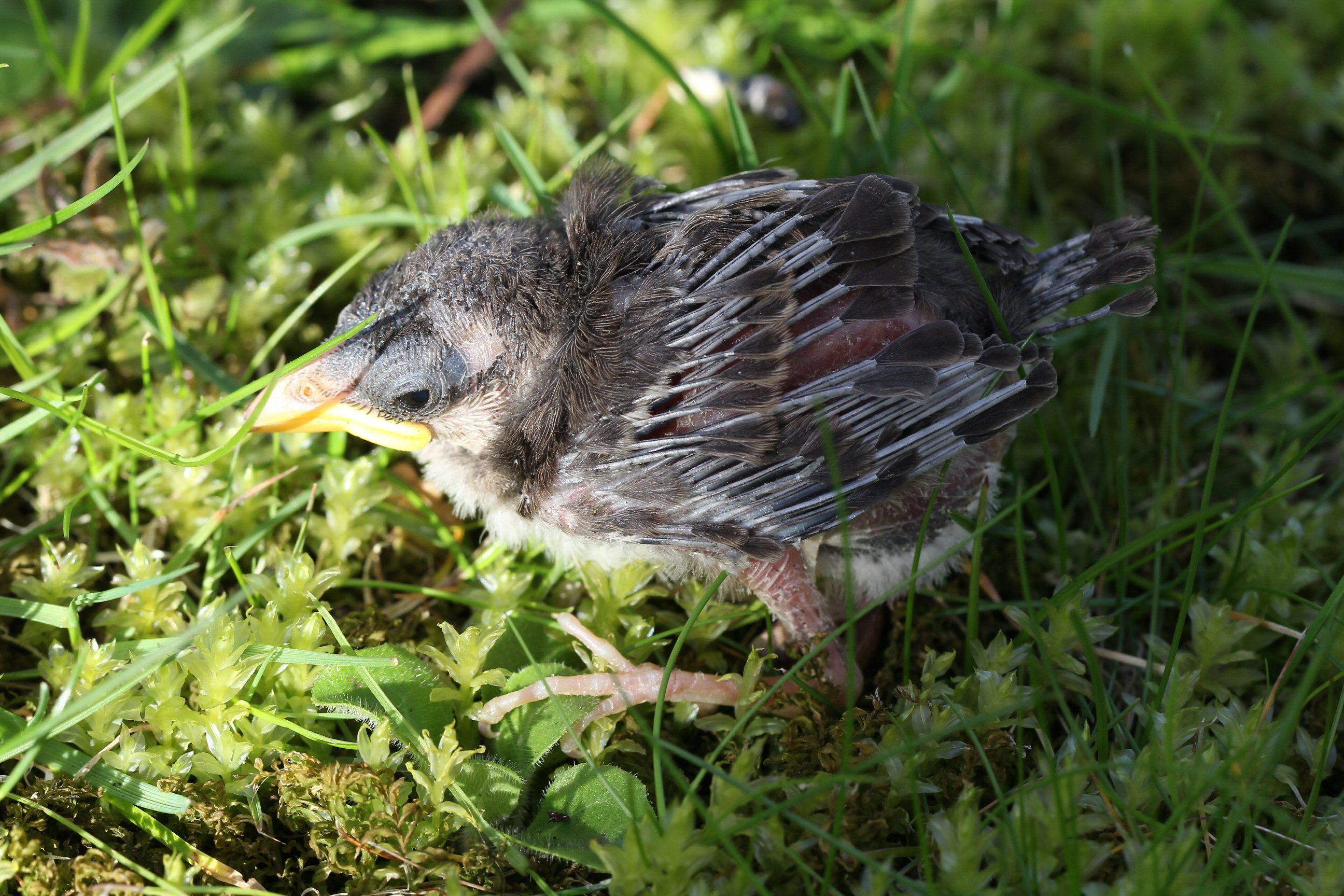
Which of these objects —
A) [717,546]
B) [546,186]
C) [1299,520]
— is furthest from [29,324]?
[1299,520]

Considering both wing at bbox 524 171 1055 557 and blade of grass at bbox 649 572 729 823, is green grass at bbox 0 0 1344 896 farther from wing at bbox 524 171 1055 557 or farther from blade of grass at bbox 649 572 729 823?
wing at bbox 524 171 1055 557

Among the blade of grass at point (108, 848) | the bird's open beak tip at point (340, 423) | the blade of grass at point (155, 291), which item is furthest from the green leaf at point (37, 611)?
the blade of grass at point (155, 291)

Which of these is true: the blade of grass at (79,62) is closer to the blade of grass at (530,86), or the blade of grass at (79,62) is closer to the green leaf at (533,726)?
the blade of grass at (530,86)

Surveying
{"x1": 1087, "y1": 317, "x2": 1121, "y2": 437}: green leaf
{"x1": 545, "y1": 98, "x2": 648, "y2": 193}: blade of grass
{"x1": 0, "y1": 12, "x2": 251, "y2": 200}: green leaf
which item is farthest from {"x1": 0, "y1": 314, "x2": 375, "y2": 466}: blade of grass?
{"x1": 1087, "y1": 317, "x2": 1121, "y2": 437}: green leaf

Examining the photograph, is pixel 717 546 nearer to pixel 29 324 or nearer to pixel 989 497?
pixel 989 497

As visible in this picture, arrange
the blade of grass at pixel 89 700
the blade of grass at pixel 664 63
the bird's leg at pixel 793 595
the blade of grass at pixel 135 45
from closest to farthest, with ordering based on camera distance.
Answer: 1. the blade of grass at pixel 89 700
2. the bird's leg at pixel 793 595
3. the blade of grass at pixel 664 63
4. the blade of grass at pixel 135 45

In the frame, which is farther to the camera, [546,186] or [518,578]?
[546,186]

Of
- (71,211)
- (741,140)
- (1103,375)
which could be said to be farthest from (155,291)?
(1103,375)
